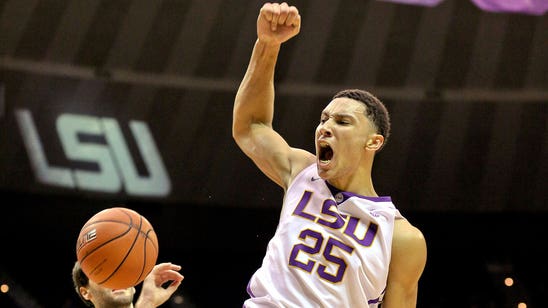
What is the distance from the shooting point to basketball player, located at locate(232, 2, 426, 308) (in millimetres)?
2988

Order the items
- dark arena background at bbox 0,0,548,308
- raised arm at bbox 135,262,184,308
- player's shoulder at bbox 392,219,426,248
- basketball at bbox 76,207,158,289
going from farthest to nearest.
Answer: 1. dark arena background at bbox 0,0,548,308
2. raised arm at bbox 135,262,184,308
3. basketball at bbox 76,207,158,289
4. player's shoulder at bbox 392,219,426,248

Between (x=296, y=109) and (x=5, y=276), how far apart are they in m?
4.71

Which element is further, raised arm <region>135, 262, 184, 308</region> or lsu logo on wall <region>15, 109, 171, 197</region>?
lsu logo on wall <region>15, 109, 171, 197</region>

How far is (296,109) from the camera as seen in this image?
32.8ft

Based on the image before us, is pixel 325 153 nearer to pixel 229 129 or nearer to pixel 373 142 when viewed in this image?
pixel 373 142

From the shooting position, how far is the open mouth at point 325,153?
3234 mm

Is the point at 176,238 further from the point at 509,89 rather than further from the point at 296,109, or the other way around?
the point at 509,89

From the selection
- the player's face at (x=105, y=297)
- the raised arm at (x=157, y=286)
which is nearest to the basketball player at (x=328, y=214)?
the raised arm at (x=157, y=286)

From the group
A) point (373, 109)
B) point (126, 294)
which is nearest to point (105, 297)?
point (126, 294)

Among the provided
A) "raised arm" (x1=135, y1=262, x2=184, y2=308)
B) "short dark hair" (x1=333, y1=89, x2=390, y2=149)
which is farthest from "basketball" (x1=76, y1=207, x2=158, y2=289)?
"short dark hair" (x1=333, y1=89, x2=390, y2=149)

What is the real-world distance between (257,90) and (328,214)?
0.65 meters

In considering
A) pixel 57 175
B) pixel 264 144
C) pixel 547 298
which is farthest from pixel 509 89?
pixel 264 144

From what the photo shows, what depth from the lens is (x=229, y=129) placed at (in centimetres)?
1020

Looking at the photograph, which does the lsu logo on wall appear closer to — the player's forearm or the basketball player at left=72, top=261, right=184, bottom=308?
the basketball player at left=72, top=261, right=184, bottom=308
